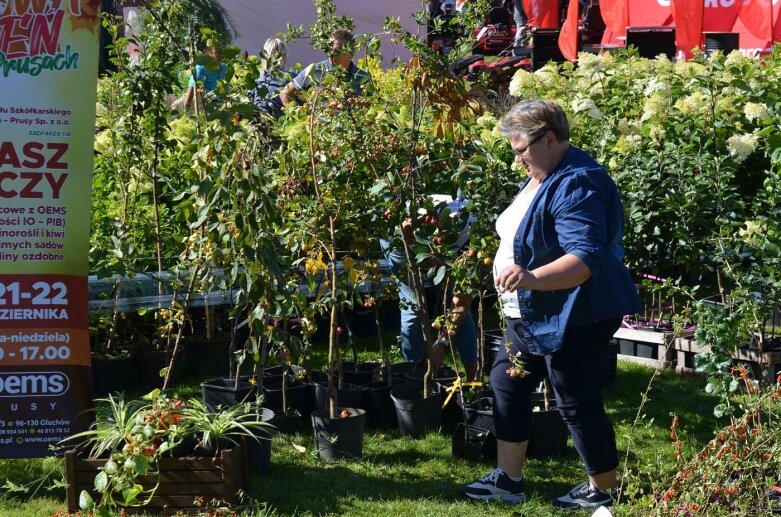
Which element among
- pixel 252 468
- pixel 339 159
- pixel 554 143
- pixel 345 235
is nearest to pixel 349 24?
pixel 339 159

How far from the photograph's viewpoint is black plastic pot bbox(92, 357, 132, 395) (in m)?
5.56

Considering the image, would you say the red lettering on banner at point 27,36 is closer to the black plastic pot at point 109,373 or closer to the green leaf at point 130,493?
the green leaf at point 130,493

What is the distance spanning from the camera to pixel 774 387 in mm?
3391

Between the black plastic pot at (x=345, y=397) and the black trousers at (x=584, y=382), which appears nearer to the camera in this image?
the black trousers at (x=584, y=382)

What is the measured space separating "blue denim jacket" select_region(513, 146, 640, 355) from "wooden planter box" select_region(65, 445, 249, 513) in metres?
1.21

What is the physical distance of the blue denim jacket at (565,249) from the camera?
11.5ft

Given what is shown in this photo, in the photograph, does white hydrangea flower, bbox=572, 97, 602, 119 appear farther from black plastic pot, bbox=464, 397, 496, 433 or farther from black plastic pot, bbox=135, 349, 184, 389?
black plastic pot, bbox=135, 349, 184, 389

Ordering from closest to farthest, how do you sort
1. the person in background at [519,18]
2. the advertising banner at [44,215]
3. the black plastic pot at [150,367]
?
the advertising banner at [44,215] < the black plastic pot at [150,367] < the person in background at [519,18]

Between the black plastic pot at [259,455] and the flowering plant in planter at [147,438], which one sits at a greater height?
the flowering plant in planter at [147,438]

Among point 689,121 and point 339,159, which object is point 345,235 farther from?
point 689,121

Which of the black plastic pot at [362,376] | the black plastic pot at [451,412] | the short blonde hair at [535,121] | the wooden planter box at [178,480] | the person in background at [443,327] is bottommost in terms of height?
the wooden planter box at [178,480]

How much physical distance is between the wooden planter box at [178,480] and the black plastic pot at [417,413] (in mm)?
1212

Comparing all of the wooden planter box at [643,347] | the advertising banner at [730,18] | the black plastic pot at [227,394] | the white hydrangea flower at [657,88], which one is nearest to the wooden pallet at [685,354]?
the wooden planter box at [643,347]

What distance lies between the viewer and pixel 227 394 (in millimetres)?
4793
